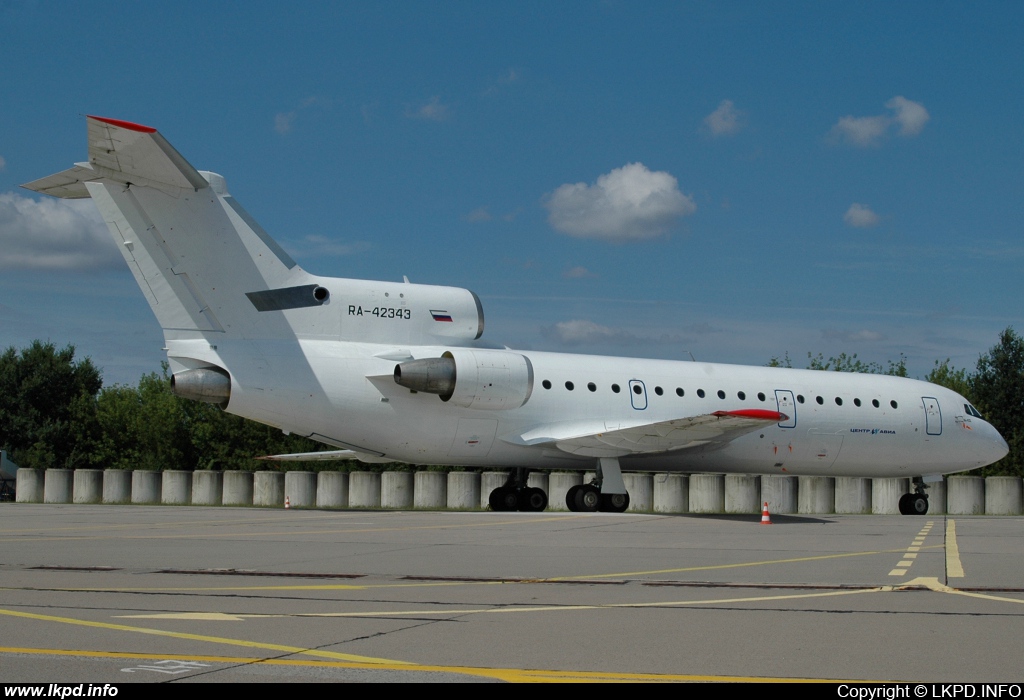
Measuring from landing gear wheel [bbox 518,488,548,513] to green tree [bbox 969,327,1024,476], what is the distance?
107 feet

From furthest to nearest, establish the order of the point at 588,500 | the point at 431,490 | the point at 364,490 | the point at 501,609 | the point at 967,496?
the point at 364,490 < the point at 431,490 < the point at 967,496 < the point at 588,500 < the point at 501,609

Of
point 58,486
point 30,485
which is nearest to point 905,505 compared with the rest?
point 58,486

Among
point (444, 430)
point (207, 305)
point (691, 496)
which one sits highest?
point (207, 305)

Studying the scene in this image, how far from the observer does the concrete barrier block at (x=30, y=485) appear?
114 feet

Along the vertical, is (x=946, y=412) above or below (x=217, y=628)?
above

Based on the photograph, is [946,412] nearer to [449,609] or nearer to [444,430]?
[444,430]

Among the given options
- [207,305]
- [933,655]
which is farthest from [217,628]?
[207,305]

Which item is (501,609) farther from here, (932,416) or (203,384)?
(932,416)

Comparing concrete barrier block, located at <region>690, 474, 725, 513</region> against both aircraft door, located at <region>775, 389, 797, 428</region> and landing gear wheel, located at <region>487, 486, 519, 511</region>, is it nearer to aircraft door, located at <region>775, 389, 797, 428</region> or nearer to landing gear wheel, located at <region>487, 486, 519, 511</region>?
aircraft door, located at <region>775, 389, 797, 428</region>

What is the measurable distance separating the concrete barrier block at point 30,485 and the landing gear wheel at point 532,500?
1917cm

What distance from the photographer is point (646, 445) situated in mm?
22172

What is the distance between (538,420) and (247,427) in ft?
95.1

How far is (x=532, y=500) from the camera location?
2434 centimetres

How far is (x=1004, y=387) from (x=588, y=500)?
35.5 metres
